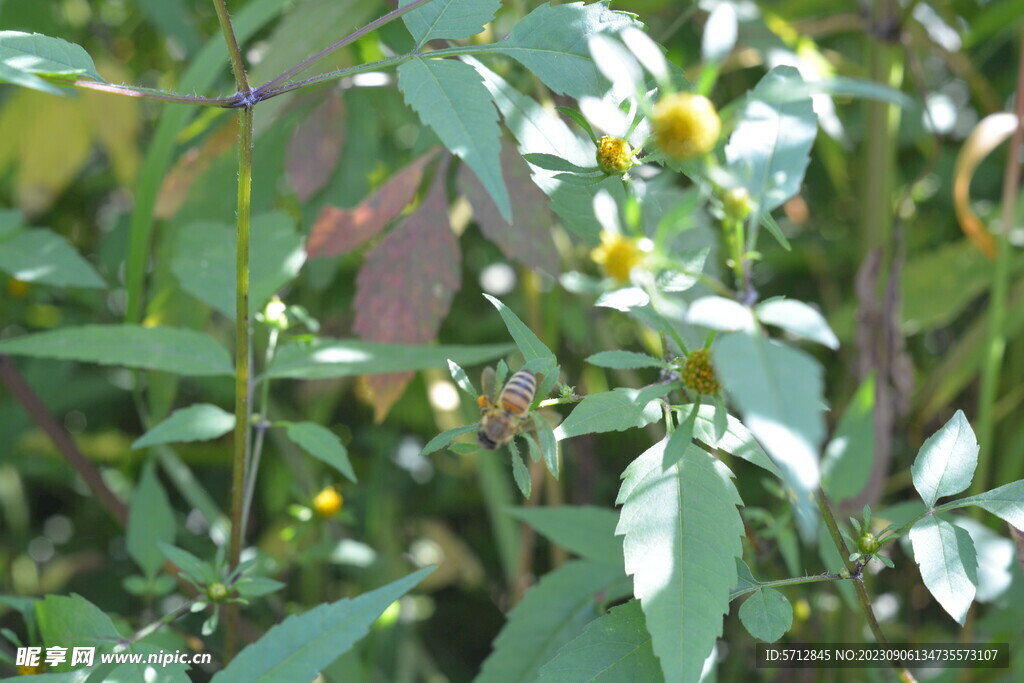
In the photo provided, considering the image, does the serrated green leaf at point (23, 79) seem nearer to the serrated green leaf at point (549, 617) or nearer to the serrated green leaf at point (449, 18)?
the serrated green leaf at point (449, 18)

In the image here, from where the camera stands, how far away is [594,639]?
1.84 feet

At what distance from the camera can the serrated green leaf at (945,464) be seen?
0.57 m

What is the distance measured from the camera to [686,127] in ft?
1.17

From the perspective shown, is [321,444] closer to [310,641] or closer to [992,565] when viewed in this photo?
[310,641]

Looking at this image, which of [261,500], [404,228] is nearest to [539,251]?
[404,228]

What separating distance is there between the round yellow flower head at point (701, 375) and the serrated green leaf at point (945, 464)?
0.21 meters

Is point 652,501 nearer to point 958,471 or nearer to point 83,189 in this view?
point 958,471

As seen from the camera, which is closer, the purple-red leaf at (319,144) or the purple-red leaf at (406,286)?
the purple-red leaf at (406,286)

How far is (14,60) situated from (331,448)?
329 mm

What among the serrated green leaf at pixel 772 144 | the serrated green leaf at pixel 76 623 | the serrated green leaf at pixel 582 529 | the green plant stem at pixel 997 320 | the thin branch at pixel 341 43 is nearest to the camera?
the serrated green leaf at pixel 772 144

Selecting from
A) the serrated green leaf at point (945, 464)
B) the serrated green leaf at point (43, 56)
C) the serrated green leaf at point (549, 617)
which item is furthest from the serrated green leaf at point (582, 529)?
the serrated green leaf at point (43, 56)

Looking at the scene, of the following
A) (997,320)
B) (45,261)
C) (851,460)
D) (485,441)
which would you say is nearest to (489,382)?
(485,441)

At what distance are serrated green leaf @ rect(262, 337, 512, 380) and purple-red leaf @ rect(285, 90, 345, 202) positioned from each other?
10.0 inches

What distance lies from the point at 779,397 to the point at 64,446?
32.4 inches
